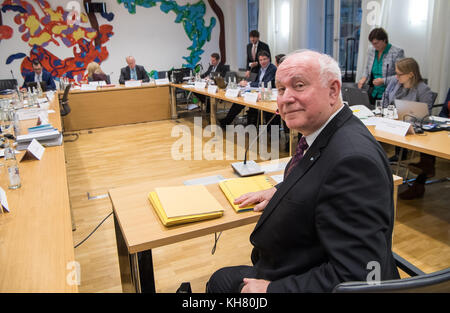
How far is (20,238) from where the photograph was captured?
51.4 inches

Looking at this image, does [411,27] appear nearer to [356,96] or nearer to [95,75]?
[356,96]

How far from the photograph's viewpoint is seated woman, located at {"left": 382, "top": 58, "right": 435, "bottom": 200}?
124 inches

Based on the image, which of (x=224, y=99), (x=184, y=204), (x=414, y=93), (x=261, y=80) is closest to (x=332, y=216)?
(x=184, y=204)

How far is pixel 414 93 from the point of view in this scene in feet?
11.0

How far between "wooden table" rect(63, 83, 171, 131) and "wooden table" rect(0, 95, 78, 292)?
461cm

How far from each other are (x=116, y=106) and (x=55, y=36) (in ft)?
9.05

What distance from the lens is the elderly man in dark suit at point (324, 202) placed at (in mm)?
882

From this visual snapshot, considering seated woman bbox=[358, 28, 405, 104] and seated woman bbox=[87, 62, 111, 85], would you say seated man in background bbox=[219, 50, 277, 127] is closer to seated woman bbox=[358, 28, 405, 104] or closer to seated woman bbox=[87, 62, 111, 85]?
seated woman bbox=[358, 28, 405, 104]

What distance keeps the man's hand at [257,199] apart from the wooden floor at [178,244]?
2.88ft

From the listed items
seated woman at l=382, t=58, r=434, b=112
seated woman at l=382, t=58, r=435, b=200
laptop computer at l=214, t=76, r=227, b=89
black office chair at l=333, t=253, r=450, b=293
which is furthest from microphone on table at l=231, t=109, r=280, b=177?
laptop computer at l=214, t=76, r=227, b=89

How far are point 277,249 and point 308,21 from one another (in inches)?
259
